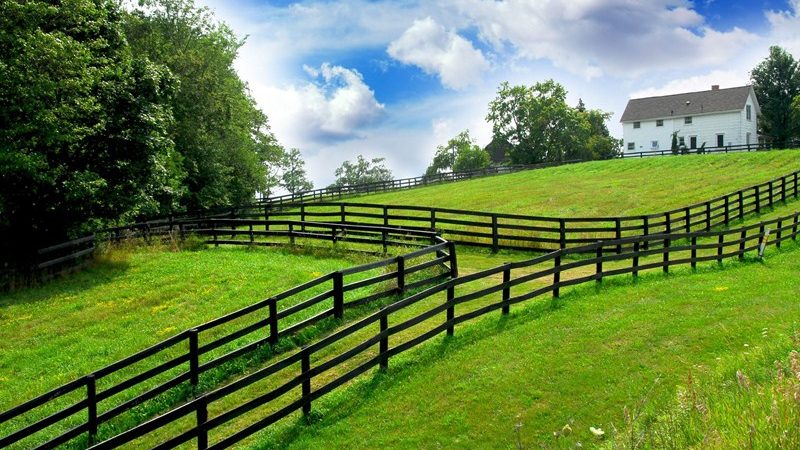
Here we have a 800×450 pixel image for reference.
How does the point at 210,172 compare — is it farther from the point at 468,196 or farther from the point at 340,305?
the point at 340,305

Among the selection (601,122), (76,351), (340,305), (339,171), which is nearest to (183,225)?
(76,351)

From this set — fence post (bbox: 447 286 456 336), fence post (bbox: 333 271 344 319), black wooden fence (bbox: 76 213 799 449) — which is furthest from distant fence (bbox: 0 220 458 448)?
fence post (bbox: 447 286 456 336)

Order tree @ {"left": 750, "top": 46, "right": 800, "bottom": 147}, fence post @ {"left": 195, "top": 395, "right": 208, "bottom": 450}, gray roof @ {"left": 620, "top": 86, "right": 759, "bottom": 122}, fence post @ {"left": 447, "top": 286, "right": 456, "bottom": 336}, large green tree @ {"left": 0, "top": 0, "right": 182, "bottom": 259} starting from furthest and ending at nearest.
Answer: tree @ {"left": 750, "top": 46, "right": 800, "bottom": 147}, gray roof @ {"left": 620, "top": 86, "right": 759, "bottom": 122}, large green tree @ {"left": 0, "top": 0, "right": 182, "bottom": 259}, fence post @ {"left": 447, "top": 286, "right": 456, "bottom": 336}, fence post @ {"left": 195, "top": 395, "right": 208, "bottom": 450}

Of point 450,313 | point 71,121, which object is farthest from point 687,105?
point 450,313

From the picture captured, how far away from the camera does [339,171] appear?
488ft

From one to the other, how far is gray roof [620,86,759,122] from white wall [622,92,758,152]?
593 mm

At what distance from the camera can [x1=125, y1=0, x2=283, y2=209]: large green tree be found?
37.2m

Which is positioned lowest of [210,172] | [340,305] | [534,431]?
[534,431]

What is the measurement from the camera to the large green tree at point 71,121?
→ 1931 cm

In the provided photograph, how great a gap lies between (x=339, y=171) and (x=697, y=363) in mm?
141521

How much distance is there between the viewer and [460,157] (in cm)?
8981

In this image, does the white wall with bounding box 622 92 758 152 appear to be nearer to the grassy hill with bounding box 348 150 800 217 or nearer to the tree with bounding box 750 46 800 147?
the tree with bounding box 750 46 800 147

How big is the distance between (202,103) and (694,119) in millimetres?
53161

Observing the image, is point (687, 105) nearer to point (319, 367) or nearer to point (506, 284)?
point (506, 284)
